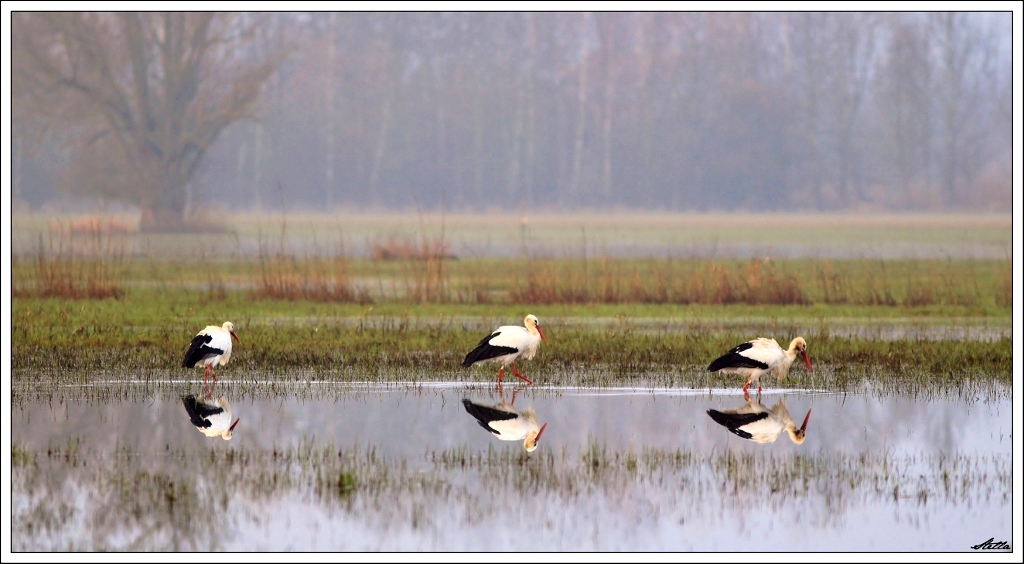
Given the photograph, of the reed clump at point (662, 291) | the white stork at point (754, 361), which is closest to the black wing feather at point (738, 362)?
the white stork at point (754, 361)

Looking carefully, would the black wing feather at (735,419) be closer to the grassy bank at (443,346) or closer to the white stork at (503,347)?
the grassy bank at (443,346)

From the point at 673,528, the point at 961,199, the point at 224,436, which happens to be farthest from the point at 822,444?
the point at 961,199

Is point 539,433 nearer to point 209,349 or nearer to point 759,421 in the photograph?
point 759,421

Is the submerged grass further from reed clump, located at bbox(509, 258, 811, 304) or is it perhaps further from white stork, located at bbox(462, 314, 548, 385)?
reed clump, located at bbox(509, 258, 811, 304)

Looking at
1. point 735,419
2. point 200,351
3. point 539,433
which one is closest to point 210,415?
point 200,351

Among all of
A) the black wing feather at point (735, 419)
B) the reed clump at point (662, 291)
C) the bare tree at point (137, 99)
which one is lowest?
the black wing feather at point (735, 419)

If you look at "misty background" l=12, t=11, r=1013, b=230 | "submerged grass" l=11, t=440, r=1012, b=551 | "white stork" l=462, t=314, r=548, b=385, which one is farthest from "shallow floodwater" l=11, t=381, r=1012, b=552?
"misty background" l=12, t=11, r=1013, b=230
